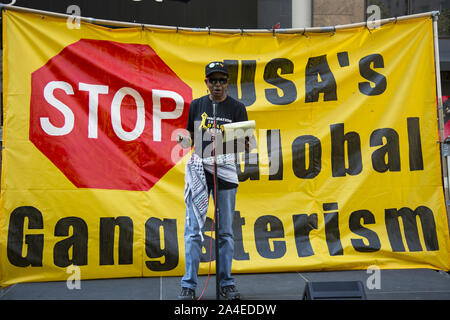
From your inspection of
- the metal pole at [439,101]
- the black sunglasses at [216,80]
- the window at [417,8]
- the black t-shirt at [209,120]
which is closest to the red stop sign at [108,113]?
the black t-shirt at [209,120]

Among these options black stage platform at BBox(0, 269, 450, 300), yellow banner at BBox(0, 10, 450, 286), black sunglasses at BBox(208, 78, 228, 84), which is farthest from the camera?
yellow banner at BBox(0, 10, 450, 286)

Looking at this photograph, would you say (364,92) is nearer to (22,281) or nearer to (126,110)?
(126,110)

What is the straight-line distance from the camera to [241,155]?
17.0 ft

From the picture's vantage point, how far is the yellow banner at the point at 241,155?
4703 mm

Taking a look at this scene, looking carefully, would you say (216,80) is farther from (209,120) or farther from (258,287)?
(258,287)

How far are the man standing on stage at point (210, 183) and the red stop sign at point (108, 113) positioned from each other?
0.95m

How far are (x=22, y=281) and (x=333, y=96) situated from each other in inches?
142

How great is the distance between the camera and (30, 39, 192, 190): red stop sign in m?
4.75

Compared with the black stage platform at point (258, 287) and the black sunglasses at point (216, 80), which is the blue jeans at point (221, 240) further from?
the black sunglasses at point (216, 80)

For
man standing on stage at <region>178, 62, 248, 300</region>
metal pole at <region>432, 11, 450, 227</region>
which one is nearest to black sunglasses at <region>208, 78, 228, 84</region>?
man standing on stage at <region>178, 62, 248, 300</region>

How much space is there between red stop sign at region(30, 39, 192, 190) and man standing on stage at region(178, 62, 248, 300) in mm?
954

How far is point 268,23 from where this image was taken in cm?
714

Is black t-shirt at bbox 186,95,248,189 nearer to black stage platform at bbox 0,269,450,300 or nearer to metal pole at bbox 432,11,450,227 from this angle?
black stage platform at bbox 0,269,450,300

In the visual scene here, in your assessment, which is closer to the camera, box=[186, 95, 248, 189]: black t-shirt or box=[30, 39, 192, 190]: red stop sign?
box=[186, 95, 248, 189]: black t-shirt
